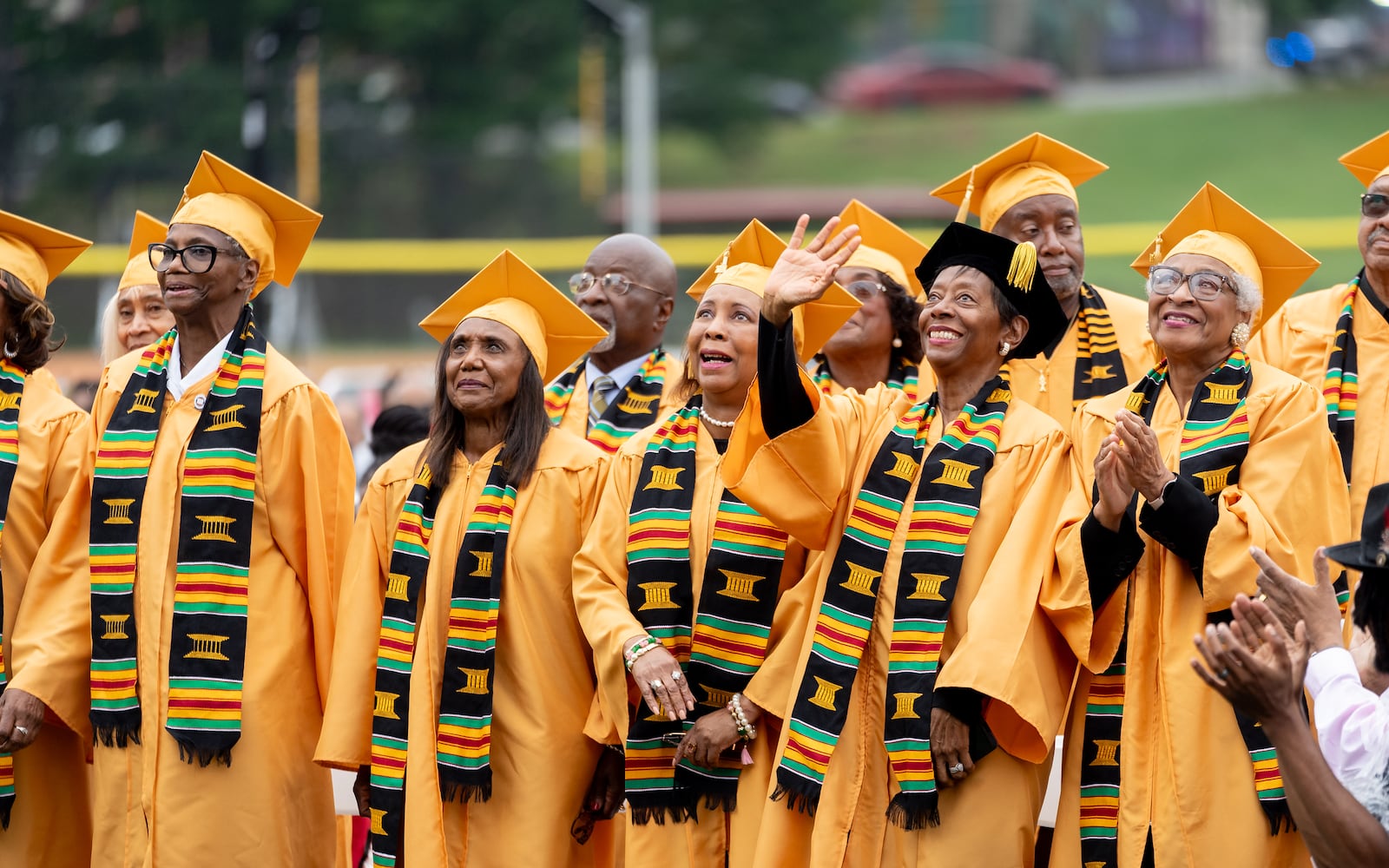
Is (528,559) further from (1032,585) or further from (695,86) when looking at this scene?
(695,86)

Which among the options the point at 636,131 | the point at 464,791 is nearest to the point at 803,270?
the point at 464,791

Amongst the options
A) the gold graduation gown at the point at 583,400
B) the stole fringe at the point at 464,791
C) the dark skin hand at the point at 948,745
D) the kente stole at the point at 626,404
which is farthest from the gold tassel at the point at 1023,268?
the stole fringe at the point at 464,791

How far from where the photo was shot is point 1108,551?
465cm

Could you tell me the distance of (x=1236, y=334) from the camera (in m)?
5.00

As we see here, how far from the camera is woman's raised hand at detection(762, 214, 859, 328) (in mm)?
4727

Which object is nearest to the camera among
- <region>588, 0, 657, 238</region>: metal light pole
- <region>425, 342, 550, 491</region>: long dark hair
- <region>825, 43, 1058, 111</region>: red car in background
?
<region>425, 342, 550, 491</region>: long dark hair

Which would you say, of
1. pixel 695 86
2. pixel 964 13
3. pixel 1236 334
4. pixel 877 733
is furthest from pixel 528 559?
pixel 964 13

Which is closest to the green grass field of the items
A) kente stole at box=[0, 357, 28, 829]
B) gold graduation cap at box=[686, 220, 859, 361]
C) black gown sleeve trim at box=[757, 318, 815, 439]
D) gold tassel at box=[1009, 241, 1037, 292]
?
gold graduation cap at box=[686, 220, 859, 361]

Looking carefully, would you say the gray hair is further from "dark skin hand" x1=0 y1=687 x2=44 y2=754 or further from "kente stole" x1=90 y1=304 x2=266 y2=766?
"dark skin hand" x1=0 y1=687 x2=44 y2=754

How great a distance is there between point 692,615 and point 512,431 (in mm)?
873

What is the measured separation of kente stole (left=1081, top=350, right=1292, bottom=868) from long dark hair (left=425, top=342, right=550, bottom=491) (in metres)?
1.82

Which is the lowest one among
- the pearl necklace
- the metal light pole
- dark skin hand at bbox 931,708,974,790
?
dark skin hand at bbox 931,708,974,790

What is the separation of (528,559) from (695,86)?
33988mm

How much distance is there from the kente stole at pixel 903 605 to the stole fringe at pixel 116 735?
2.12m
